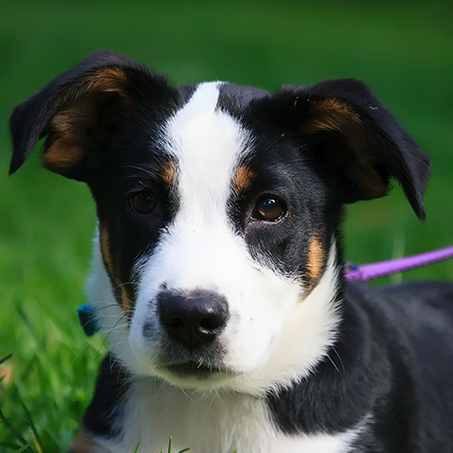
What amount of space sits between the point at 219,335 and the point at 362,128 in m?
1.02

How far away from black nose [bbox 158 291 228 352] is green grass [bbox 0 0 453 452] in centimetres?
104

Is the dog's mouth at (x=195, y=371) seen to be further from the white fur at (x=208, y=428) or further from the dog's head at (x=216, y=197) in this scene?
the white fur at (x=208, y=428)

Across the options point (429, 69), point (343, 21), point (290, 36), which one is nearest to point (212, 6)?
point (343, 21)

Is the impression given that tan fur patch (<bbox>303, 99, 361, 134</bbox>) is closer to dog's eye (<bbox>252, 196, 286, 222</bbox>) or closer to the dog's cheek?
dog's eye (<bbox>252, 196, 286, 222</bbox>)

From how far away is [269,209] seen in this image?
287cm

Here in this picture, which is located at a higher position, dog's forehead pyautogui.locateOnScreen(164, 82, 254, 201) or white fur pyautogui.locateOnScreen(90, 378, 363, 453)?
dog's forehead pyautogui.locateOnScreen(164, 82, 254, 201)

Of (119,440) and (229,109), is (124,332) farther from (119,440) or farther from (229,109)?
(229,109)

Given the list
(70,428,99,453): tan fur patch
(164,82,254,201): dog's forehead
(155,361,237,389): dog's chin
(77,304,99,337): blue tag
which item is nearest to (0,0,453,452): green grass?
(70,428,99,453): tan fur patch

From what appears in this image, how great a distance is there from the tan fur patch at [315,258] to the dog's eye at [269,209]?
8.0 inches

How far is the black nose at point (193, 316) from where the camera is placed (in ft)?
8.02

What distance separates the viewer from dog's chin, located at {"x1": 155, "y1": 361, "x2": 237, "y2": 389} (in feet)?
8.66

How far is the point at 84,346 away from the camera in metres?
4.03

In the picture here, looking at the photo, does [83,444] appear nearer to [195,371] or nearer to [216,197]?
[195,371]

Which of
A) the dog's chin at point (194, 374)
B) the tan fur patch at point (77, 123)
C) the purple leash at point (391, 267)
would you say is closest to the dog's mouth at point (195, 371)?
the dog's chin at point (194, 374)
